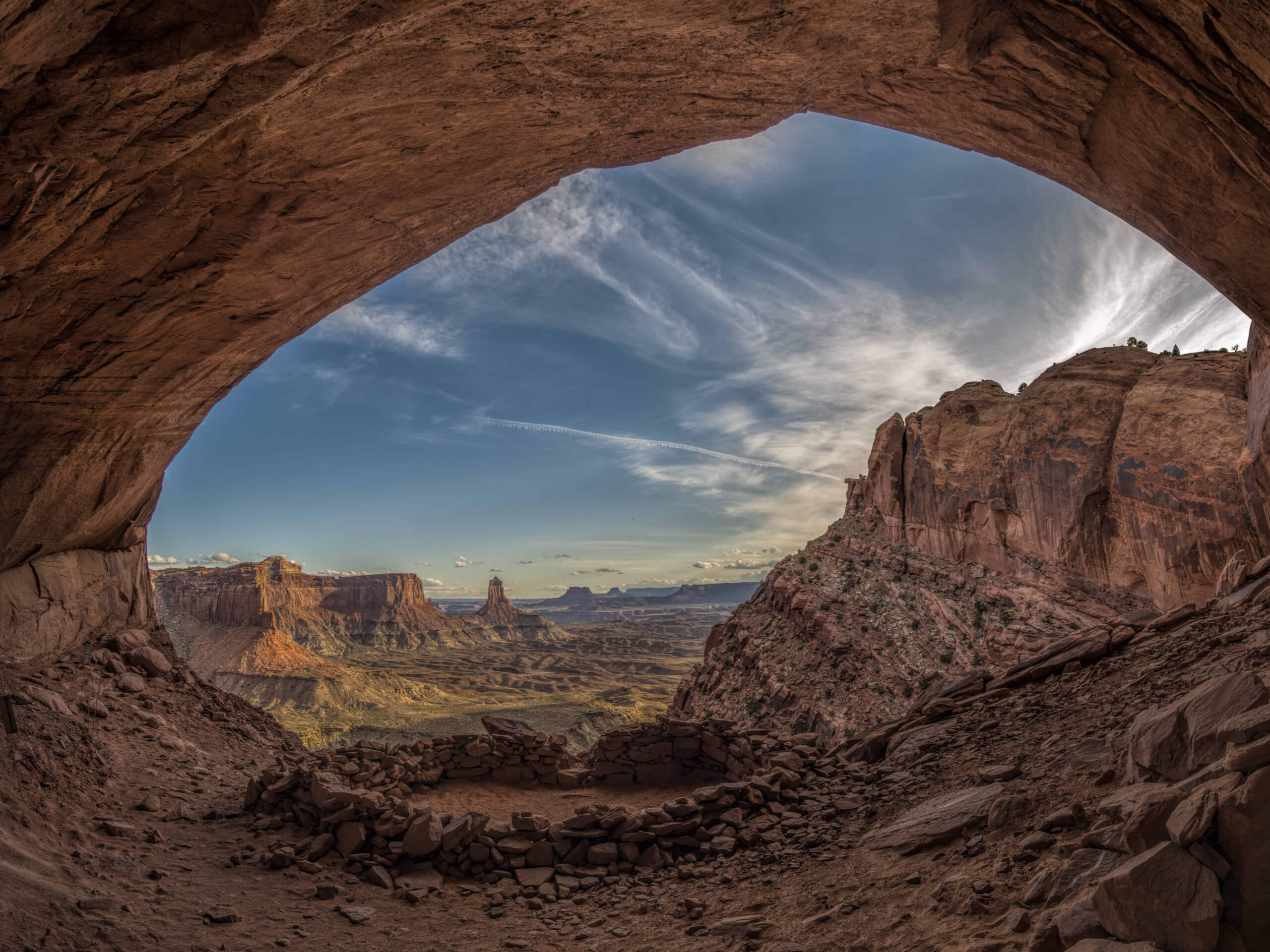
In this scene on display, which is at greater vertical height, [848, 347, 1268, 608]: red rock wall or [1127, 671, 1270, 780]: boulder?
[848, 347, 1268, 608]: red rock wall

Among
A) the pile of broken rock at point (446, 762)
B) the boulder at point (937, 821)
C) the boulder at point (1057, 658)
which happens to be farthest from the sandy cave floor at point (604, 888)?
the pile of broken rock at point (446, 762)

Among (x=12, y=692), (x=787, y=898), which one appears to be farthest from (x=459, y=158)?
(x=12, y=692)

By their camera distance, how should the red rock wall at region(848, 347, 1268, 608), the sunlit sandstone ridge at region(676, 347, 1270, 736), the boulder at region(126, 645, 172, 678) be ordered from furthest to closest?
the sunlit sandstone ridge at region(676, 347, 1270, 736)
the red rock wall at region(848, 347, 1268, 608)
the boulder at region(126, 645, 172, 678)

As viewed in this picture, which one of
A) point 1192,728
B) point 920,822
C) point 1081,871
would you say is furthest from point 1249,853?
point 920,822

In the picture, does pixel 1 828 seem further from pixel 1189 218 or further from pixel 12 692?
pixel 1189 218

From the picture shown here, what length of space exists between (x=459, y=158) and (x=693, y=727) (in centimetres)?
1277

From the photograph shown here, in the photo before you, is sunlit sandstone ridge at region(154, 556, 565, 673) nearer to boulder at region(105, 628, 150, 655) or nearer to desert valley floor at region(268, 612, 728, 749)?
desert valley floor at region(268, 612, 728, 749)

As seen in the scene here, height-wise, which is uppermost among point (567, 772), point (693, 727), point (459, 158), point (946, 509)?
point (459, 158)

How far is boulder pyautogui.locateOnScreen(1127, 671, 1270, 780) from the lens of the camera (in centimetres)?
464

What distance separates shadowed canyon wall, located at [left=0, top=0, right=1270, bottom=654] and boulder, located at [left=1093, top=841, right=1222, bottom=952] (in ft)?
21.1

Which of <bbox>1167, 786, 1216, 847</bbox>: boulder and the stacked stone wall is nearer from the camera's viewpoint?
<bbox>1167, 786, 1216, 847</bbox>: boulder

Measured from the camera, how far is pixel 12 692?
11.2m

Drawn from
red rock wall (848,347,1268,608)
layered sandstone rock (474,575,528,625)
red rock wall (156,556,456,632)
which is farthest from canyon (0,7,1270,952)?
layered sandstone rock (474,575,528,625)

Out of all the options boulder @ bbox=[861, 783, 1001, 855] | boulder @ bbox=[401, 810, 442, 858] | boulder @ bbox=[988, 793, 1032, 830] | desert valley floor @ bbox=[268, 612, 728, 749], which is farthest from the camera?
desert valley floor @ bbox=[268, 612, 728, 749]
